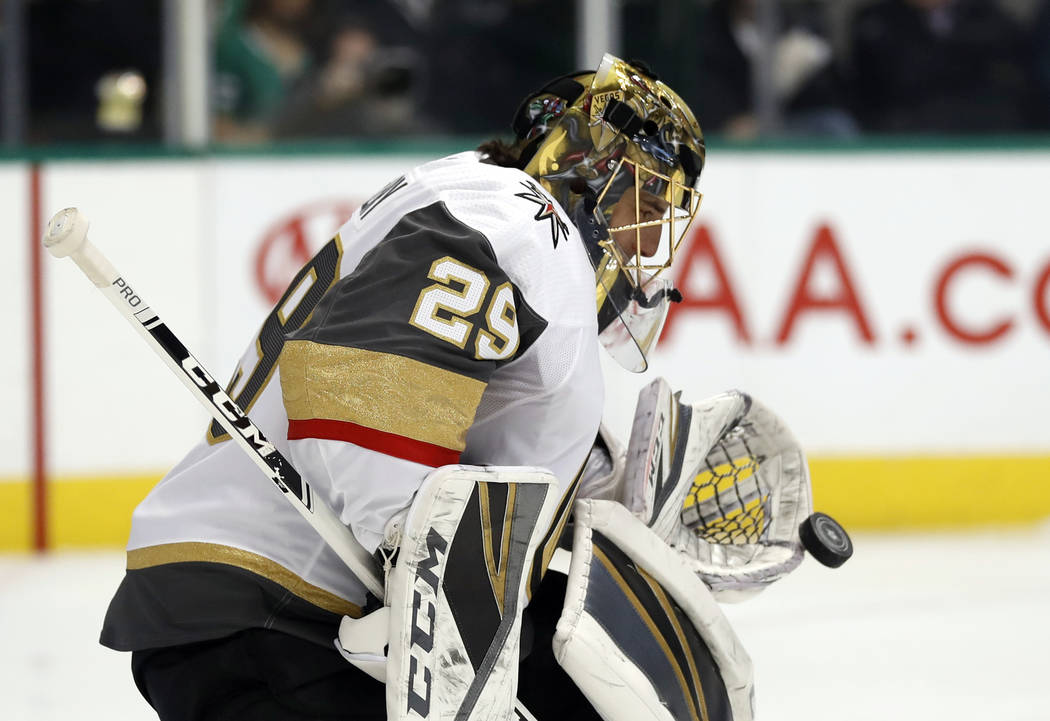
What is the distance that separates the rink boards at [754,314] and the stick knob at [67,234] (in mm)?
2612

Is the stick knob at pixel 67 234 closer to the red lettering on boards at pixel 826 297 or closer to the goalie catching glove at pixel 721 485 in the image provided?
the goalie catching glove at pixel 721 485

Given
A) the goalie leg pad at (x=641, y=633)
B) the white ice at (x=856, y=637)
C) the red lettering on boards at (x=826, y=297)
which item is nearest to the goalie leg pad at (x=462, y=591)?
the goalie leg pad at (x=641, y=633)

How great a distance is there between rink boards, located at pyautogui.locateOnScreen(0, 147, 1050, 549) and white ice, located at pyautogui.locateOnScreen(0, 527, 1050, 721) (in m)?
0.21

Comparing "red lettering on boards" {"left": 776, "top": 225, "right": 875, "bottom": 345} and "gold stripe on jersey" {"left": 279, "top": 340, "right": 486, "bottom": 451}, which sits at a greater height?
"gold stripe on jersey" {"left": 279, "top": 340, "right": 486, "bottom": 451}

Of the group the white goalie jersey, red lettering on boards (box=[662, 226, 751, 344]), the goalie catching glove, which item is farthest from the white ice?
the white goalie jersey

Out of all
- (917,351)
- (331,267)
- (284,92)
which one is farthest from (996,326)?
(331,267)

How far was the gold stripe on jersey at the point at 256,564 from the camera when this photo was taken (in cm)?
127

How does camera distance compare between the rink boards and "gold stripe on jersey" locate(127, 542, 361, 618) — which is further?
the rink boards

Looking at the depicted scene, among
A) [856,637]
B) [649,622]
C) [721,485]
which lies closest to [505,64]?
[856,637]

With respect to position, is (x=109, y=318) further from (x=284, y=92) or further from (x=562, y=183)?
(x=562, y=183)

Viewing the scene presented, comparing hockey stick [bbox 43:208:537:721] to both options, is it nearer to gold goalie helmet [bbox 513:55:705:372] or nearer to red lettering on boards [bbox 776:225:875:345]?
gold goalie helmet [bbox 513:55:705:372]

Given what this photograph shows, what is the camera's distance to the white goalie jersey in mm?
1125

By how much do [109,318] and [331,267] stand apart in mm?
2522

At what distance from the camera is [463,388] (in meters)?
1.14
